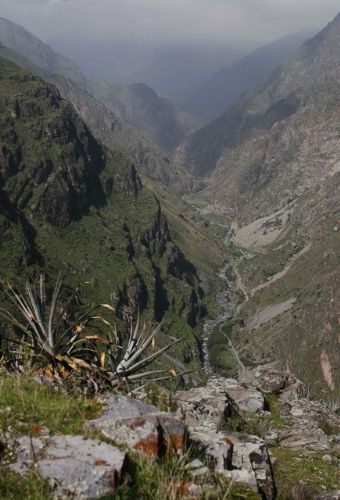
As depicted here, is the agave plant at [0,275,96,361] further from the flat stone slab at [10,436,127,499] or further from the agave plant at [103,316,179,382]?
the flat stone slab at [10,436,127,499]

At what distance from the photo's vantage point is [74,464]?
21.4ft

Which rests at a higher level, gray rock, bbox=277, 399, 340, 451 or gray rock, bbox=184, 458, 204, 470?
gray rock, bbox=184, 458, 204, 470

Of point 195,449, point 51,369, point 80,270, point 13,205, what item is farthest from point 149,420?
point 13,205

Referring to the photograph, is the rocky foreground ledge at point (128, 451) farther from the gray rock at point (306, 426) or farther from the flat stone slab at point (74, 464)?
the gray rock at point (306, 426)

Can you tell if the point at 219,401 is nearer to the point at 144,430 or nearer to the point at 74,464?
the point at 144,430

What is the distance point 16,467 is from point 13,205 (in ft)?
651

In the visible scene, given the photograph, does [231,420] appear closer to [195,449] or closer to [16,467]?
[195,449]

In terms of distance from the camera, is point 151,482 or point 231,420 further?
point 231,420

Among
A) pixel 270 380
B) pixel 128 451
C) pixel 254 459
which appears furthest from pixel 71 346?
pixel 270 380

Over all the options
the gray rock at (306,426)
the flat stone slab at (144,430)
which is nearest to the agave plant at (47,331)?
the flat stone slab at (144,430)

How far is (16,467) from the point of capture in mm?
6527

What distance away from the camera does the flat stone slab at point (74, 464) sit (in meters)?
6.29

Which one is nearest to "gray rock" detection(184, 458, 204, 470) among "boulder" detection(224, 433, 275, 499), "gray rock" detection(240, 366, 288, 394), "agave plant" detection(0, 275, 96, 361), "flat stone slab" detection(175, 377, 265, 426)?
"boulder" detection(224, 433, 275, 499)

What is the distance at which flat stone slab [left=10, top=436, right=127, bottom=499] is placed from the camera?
6.29 m
